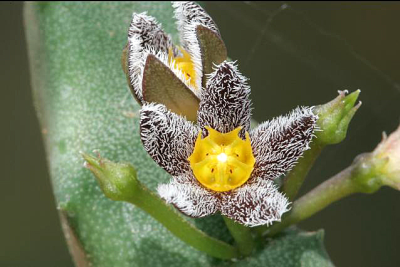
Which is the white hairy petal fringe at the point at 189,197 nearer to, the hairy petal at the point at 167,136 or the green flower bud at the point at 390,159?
the hairy petal at the point at 167,136

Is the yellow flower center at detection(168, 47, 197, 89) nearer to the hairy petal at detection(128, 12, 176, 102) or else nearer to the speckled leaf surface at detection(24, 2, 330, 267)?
the hairy petal at detection(128, 12, 176, 102)

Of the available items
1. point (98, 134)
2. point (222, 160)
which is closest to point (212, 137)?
point (222, 160)

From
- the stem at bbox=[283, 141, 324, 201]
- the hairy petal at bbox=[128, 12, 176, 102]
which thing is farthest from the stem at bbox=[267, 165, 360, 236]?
the hairy petal at bbox=[128, 12, 176, 102]

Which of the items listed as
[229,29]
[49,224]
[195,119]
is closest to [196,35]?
[195,119]

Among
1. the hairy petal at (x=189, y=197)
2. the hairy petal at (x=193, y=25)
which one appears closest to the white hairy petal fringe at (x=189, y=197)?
the hairy petal at (x=189, y=197)

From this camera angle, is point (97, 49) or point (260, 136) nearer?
point (260, 136)

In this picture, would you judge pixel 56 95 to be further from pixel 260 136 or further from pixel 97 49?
A: pixel 260 136
